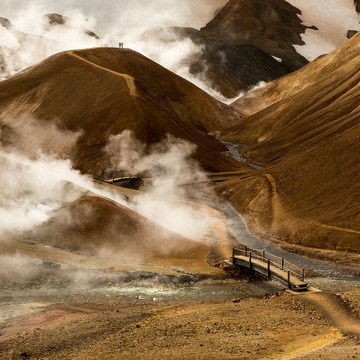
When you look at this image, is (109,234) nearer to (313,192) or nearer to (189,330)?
(189,330)

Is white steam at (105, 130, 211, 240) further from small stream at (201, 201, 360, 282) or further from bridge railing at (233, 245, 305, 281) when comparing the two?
bridge railing at (233, 245, 305, 281)

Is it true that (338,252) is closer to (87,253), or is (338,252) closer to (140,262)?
(140,262)

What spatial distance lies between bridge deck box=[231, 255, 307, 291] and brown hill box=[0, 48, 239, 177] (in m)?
49.4

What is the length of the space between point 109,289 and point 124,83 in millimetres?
76869

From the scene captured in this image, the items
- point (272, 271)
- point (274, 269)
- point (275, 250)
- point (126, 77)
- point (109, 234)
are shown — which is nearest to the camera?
point (272, 271)

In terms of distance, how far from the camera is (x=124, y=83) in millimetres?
106625

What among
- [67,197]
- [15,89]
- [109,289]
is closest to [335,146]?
[67,197]

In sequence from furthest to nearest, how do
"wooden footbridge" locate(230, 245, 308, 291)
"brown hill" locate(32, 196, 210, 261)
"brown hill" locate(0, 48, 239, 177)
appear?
"brown hill" locate(0, 48, 239, 177), "brown hill" locate(32, 196, 210, 261), "wooden footbridge" locate(230, 245, 308, 291)

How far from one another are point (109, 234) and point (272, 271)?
40.9ft

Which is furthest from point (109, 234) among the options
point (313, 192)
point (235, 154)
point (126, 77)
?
point (235, 154)

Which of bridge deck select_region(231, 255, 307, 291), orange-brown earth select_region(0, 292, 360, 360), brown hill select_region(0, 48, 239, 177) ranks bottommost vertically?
orange-brown earth select_region(0, 292, 360, 360)

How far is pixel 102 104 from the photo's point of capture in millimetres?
102500

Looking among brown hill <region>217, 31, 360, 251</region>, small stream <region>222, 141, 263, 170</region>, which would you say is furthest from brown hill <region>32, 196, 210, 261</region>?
small stream <region>222, 141, 263, 170</region>

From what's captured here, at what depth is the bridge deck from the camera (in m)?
32.7
